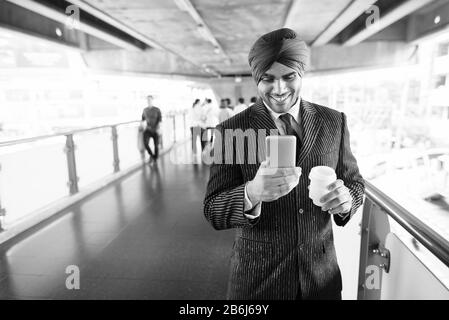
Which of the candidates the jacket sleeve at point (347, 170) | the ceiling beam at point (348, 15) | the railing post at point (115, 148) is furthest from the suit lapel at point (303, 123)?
the railing post at point (115, 148)

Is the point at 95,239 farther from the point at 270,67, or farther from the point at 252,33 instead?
the point at 252,33

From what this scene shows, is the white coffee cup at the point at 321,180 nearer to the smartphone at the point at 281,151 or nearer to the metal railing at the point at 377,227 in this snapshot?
the smartphone at the point at 281,151

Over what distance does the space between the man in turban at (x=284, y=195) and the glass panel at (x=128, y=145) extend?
22.5ft

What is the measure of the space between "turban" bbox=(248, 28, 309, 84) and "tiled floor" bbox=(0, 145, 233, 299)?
2179 mm

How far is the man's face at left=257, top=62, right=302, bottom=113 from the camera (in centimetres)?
95

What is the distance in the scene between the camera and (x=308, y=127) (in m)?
1.03

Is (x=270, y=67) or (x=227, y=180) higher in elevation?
(x=270, y=67)

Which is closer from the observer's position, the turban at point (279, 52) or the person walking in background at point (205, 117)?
the turban at point (279, 52)

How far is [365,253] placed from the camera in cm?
180

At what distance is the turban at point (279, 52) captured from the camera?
93 centimetres

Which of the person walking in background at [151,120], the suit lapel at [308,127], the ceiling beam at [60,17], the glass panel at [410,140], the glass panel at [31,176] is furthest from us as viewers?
the person walking in background at [151,120]

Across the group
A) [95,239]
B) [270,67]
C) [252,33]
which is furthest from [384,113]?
[270,67]

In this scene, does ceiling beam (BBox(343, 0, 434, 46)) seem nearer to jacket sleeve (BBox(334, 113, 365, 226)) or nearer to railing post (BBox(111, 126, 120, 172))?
jacket sleeve (BBox(334, 113, 365, 226))
